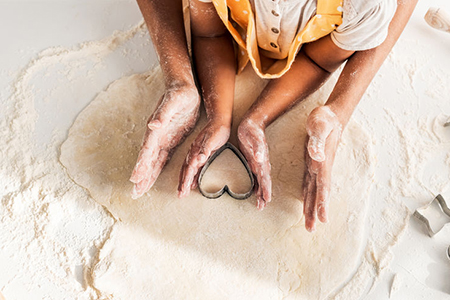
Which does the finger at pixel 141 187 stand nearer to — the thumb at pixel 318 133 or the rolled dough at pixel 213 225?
the rolled dough at pixel 213 225

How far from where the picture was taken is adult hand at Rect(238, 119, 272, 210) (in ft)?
3.59

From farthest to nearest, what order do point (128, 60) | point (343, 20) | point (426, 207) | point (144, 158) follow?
point (128, 60)
point (426, 207)
point (144, 158)
point (343, 20)

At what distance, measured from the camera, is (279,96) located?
1192mm

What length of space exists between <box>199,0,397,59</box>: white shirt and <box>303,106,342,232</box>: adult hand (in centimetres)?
18

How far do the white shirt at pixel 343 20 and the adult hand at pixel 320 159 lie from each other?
0.18 meters

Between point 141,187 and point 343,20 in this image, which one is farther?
point 141,187

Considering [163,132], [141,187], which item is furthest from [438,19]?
[141,187]

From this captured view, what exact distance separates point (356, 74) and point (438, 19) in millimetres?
507

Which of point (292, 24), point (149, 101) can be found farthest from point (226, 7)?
point (149, 101)

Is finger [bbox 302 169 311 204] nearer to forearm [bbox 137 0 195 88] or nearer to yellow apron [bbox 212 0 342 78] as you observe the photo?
yellow apron [bbox 212 0 342 78]

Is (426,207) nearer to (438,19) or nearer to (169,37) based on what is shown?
(438,19)

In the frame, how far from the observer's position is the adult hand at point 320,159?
3.36 ft

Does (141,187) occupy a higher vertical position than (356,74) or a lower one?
lower

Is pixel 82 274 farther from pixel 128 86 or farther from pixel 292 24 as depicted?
pixel 292 24
